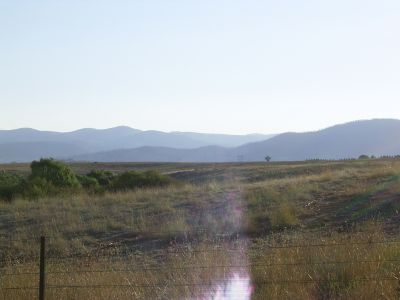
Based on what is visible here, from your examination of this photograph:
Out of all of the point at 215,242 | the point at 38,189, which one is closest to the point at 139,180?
the point at 38,189

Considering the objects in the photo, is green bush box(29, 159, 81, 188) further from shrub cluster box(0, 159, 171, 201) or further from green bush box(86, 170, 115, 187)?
green bush box(86, 170, 115, 187)

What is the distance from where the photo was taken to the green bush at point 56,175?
1302 inches

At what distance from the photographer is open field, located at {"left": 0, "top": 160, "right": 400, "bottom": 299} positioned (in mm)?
8609

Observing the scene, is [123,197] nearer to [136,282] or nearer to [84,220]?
[84,220]

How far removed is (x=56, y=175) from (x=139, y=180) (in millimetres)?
4679

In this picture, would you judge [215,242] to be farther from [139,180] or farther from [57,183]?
[139,180]

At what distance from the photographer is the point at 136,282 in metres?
9.11

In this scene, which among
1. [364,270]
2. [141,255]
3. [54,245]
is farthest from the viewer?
[54,245]

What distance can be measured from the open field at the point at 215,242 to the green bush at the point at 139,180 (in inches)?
298

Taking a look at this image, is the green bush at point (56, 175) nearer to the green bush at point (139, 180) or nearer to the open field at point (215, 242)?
the green bush at point (139, 180)

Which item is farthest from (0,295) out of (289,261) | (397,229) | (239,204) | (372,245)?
(239,204)

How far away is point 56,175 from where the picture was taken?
1336 inches

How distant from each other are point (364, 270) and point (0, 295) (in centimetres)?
542

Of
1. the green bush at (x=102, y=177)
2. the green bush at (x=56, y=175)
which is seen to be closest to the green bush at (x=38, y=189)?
the green bush at (x=56, y=175)
